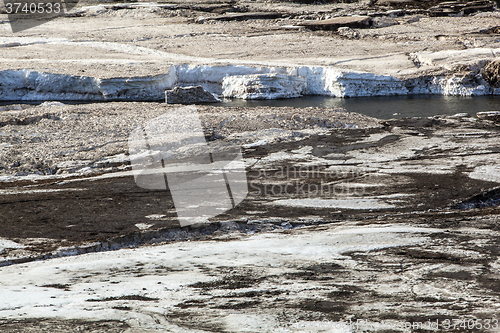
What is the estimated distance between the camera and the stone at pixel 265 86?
13.5m

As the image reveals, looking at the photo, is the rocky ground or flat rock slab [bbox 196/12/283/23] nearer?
the rocky ground

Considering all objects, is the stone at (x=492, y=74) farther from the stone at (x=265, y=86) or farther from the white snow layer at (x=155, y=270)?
the white snow layer at (x=155, y=270)

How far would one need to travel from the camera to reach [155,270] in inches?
149

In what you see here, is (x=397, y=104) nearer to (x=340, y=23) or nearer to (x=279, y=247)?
(x=340, y=23)

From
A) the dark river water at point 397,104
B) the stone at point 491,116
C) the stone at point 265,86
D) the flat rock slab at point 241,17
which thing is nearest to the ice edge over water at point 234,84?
the stone at point 265,86

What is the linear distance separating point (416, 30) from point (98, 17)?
48.2 feet

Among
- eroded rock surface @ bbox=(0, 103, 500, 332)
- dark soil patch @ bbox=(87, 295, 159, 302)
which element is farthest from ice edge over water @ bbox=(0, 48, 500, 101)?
dark soil patch @ bbox=(87, 295, 159, 302)

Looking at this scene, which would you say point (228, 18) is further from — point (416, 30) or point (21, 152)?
point (21, 152)

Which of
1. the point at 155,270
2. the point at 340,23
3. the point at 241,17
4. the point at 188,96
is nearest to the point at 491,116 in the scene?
the point at 188,96
